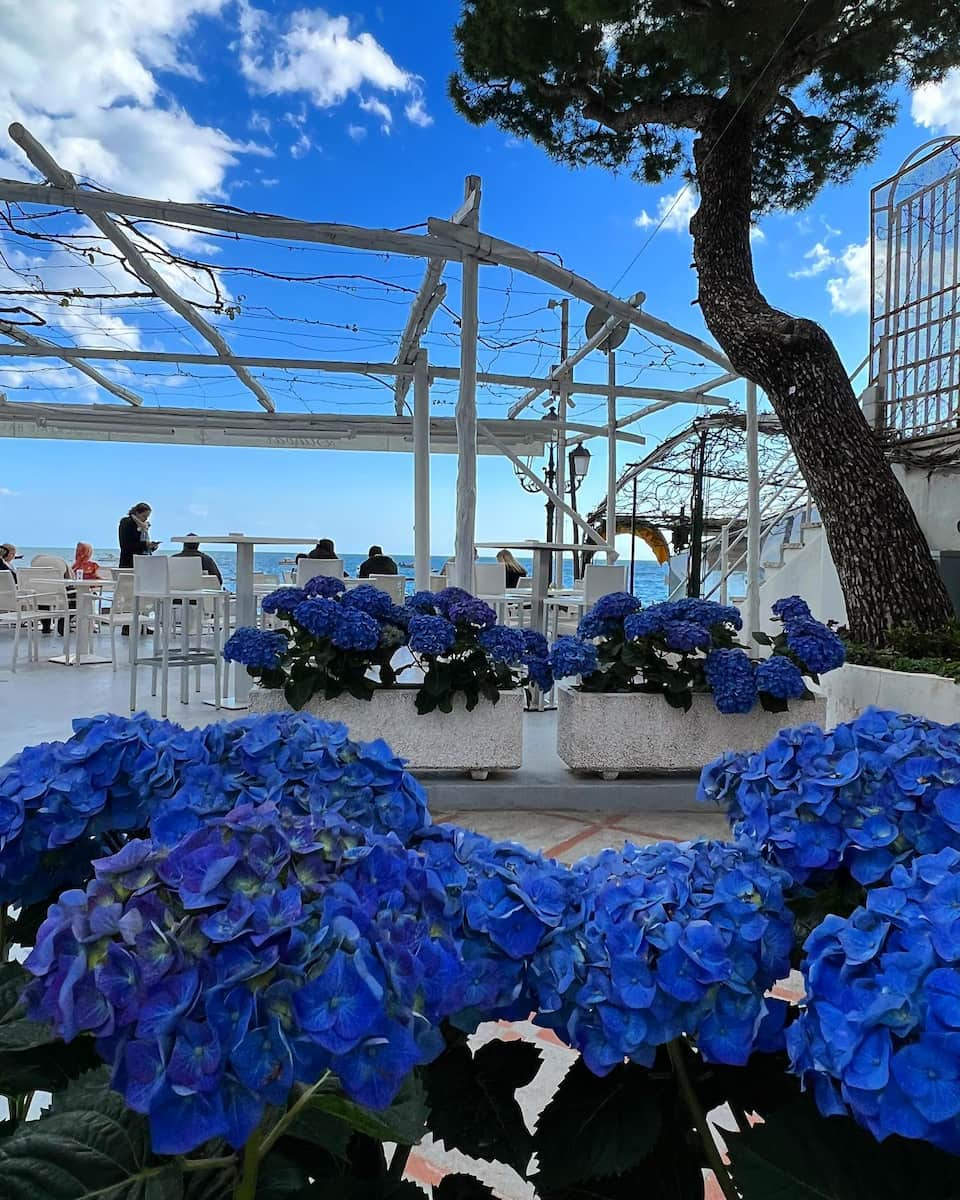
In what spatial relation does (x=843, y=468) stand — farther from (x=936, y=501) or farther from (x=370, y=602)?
(x=370, y=602)

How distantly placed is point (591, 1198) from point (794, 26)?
4.68m

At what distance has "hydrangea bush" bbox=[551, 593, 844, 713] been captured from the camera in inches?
113

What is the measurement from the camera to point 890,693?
314 centimetres

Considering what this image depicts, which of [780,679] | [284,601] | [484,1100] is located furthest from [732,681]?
[484,1100]

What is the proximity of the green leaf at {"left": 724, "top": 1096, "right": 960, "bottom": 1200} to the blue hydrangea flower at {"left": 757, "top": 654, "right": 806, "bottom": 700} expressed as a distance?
101 inches

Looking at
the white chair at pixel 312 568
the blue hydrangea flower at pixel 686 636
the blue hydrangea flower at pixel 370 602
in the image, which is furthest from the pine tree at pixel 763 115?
the white chair at pixel 312 568

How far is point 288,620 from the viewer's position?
3.03 m

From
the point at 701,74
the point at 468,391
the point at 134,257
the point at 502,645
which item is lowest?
the point at 502,645

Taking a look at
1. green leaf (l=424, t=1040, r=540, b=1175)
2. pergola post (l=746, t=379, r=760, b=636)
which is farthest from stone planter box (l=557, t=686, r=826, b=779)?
pergola post (l=746, t=379, r=760, b=636)

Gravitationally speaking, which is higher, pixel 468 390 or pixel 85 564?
pixel 468 390

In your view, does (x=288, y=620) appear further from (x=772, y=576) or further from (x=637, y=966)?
(x=772, y=576)

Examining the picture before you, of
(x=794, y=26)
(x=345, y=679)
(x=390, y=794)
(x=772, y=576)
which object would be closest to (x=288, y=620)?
(x=345, y=679)

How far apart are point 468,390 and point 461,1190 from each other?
12.9 feet

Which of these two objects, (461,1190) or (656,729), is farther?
(656,729)
